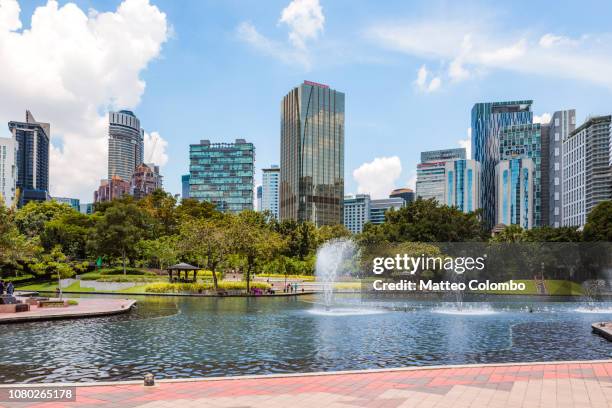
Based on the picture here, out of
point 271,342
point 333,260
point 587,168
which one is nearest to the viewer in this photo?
point 271,342

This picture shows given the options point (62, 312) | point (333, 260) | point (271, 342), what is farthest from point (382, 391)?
point (333, 260)

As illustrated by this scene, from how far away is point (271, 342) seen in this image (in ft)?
72.8

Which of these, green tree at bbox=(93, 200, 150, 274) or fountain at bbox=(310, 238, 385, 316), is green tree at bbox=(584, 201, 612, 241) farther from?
green tree at bbox=(93, 200, 150, 274)

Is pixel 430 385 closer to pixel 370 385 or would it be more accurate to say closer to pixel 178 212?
pixel 370 385

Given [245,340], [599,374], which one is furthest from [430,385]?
[245,340]

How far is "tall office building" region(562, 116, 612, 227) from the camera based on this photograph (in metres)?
167

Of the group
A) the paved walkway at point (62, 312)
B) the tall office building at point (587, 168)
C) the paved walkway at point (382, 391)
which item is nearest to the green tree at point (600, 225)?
the paved walkway at point (62, 312)

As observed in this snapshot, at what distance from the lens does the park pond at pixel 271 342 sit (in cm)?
1700

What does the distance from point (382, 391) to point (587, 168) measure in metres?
187

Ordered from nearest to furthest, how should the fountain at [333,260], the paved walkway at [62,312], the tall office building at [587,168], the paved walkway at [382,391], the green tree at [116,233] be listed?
the paved walkway at [382,391] → the paved walkway at [62,312] → the fountain at [333,260] → the green tree at [116,233] → the tall office building at [587,168]

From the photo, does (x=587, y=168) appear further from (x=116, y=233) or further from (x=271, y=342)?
(x=271, y=342)

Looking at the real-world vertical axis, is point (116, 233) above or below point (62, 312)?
above

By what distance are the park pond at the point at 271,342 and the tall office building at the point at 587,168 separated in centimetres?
15043

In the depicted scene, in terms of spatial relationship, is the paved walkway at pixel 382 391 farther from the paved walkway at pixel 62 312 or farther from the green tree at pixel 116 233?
the green tree at pixel 116 233
